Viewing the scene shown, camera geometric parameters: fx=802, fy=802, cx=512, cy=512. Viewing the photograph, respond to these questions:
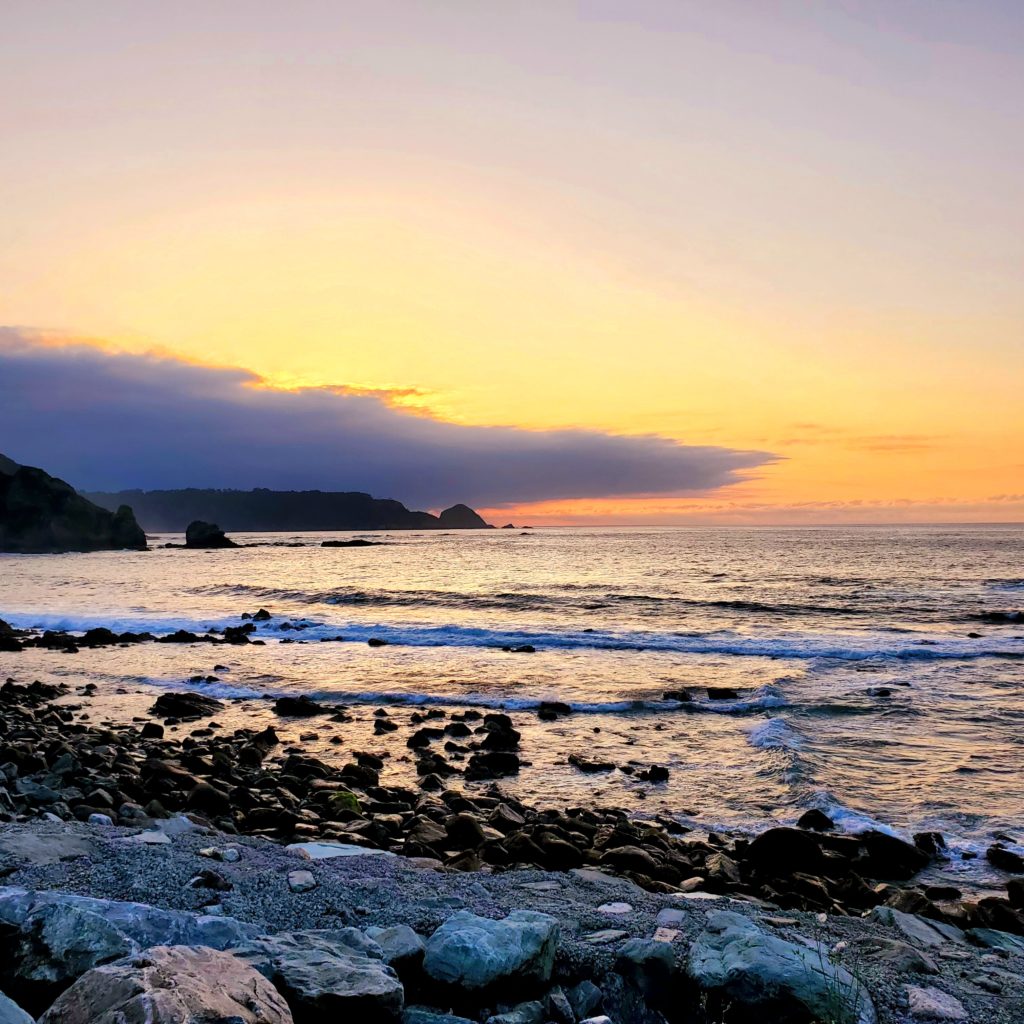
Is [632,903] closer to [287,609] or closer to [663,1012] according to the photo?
[663,1012]

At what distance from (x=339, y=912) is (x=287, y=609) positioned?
35.3m

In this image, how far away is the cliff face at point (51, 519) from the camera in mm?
107562

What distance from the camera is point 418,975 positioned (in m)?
4.27

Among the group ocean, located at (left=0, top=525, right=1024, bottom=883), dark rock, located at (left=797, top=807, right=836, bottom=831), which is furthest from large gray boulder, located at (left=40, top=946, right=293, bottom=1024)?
dark rock, located at (left=797, top=807, right=836, bottom=831)

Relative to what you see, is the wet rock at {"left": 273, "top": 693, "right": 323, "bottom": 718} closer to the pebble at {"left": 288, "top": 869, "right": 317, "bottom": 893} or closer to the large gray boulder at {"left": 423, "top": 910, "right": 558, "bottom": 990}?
A: the pebble at {"left": 288, "top": 869, "right": 317, "bottom": 893}

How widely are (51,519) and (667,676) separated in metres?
111

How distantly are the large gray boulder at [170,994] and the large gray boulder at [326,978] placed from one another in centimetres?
37

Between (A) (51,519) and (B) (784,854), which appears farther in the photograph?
(A) (51,519)

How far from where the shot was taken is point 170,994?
9.41 feet

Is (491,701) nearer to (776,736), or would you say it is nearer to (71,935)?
(776,736)

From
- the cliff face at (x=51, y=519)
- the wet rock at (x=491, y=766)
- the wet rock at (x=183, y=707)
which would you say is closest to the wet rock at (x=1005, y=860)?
the wet rock at (x=491, y=766)

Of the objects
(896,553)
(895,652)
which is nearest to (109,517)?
(896,553)

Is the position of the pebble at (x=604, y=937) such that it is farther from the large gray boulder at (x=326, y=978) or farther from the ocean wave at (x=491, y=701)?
the ocean wave at (x=491, y=701)

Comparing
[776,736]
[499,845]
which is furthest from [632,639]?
[499,845]
